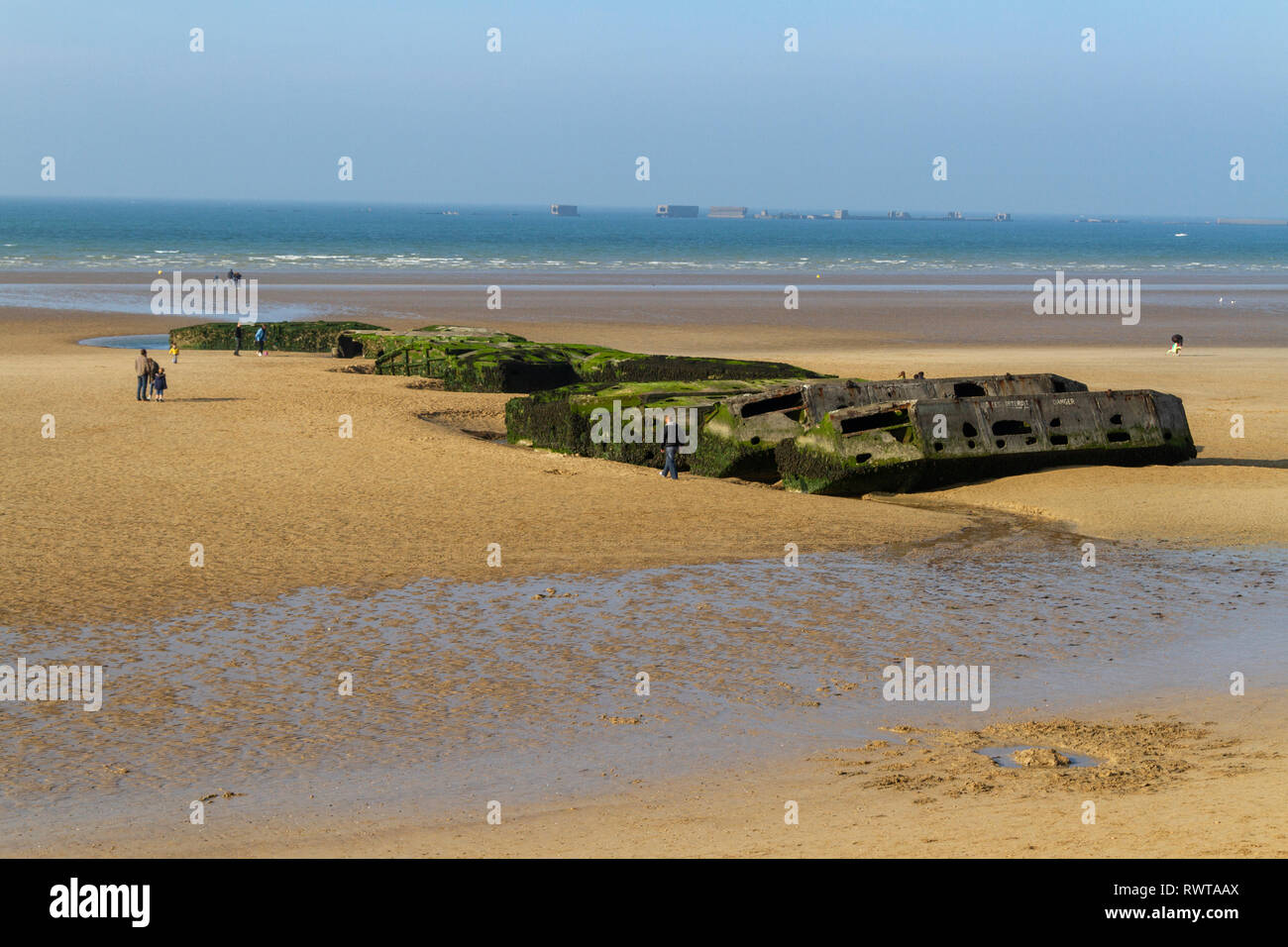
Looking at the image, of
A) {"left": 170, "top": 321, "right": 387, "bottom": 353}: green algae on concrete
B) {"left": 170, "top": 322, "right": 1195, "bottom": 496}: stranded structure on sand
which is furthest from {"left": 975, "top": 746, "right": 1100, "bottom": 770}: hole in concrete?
{"left": 170, "top": 321, "right": 387, "bottom": 353}: green algae on concrete

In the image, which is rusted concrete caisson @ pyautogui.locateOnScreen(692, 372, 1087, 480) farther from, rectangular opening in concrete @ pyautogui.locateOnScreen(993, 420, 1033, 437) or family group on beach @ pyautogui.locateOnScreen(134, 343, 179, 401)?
family group on beach @ pyautogui.locateOnScreen(134, 343, 179, 401)

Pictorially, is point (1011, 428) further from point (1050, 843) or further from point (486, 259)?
point (486, 259)

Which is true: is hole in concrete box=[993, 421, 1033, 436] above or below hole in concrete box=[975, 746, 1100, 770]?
above

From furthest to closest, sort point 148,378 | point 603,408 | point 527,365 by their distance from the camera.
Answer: point 527,365
point 148,378
point 603,408

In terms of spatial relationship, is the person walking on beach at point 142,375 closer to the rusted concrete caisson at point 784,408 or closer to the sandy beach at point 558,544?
the sandy beach at point 558,544

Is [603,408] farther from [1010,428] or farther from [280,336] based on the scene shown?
[280,336]

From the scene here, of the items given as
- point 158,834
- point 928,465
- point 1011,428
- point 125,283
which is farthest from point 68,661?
point 125,283

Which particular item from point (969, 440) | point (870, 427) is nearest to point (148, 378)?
point (870, 427)
